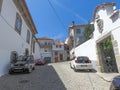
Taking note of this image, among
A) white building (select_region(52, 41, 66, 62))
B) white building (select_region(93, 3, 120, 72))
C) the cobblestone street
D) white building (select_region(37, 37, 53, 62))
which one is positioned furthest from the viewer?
white building (select_region(52, 41, 66, 62))

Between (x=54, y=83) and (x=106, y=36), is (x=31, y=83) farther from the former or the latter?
(x=106, y=36)

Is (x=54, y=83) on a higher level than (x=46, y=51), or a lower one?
lower

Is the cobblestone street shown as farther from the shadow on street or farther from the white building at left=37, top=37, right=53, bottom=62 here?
the white building at left=37, top=37, right=53, bottom=62

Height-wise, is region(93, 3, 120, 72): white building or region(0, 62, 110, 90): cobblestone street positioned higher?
region(93, 3, 120, 72): white building

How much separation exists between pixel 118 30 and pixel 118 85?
5.55m

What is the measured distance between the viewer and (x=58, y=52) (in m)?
46.3

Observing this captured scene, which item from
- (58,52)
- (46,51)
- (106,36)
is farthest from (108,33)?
(46,51)

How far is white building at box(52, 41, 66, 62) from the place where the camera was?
45781mm

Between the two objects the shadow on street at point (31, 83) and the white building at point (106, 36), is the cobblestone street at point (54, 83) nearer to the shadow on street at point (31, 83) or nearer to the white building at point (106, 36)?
the shadow on street at point (31, 83)

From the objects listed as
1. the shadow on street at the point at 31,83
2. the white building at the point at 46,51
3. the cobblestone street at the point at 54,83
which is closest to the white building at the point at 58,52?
the white building at the point at 46,51

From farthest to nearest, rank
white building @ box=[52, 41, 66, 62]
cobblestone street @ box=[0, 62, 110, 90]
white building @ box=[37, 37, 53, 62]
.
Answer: white building @ box=[52, 41, 66, 62] < white building @ box=[37, 37, 53, 62] < cobblestone street @ box=[0, 62, 110, 90]

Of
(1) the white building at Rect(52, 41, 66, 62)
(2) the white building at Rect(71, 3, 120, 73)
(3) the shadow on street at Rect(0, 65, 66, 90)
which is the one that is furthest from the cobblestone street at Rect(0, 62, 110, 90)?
(1) the white building at Rect(52, 41, 66, 62)

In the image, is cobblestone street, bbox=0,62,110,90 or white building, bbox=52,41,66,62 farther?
white building, bbox=52,41,66,62

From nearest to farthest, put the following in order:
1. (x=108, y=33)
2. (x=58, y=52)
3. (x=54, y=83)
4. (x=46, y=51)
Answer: (x=54, y=83) < (x=108, y=33) < (x=46, y=51) < (x=58, y=52)
